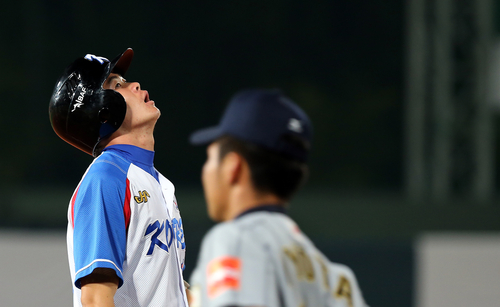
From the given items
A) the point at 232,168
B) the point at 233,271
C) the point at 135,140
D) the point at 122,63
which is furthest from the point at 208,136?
the point at 122,63

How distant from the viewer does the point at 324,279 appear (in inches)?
64.9

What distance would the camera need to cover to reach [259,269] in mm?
1491

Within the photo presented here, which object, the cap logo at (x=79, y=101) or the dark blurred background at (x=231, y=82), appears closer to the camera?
the cap logo at (x=79, y=101)

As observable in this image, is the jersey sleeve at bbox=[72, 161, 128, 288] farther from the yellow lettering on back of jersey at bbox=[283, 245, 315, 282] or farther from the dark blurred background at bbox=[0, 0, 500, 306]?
the dark blurred background at bbox=[0, 0, 500, 306]

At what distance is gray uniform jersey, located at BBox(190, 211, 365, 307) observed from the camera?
1470 millimetres

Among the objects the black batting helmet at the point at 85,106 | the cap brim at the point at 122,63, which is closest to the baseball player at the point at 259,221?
the black batting helmet at the point at 85,106

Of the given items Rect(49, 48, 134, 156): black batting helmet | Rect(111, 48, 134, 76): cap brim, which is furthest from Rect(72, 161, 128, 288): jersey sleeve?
Answer: Rect(111, 48, 134, 76): cap brim

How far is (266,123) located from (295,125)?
9 cm

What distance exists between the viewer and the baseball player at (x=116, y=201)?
205 cm

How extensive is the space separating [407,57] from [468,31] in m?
3.09

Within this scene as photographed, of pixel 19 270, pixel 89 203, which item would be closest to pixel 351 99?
pixel 19 270

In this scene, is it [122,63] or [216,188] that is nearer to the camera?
[216,188]

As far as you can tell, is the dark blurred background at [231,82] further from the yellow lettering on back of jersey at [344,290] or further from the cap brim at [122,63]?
the yellow lettering on back of jersey at [344,290]

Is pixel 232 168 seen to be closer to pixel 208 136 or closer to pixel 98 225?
pixel 208 136
